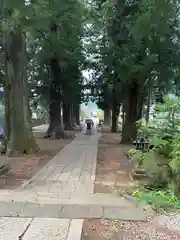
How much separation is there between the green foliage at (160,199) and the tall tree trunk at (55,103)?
624 inches

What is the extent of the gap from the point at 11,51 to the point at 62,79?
9.50 meters

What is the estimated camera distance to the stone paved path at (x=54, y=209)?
4.10 meters

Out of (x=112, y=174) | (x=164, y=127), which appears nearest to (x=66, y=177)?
(x=112, y=174)

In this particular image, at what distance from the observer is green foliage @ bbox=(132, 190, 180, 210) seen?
208 inches

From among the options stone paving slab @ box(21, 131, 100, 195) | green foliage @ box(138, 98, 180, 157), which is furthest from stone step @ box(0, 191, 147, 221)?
green foliage @ box(138, 98, 180, 157)

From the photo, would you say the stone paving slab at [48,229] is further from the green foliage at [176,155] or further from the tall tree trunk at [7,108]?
the tall tree trunk at [7,108]

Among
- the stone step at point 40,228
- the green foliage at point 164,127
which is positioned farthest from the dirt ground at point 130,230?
the green foliage at point 164,127

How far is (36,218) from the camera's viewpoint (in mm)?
4586

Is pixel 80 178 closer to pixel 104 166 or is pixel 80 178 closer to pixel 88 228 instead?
pixel 104 166

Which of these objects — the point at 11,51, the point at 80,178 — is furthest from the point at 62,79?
the point at 80,178

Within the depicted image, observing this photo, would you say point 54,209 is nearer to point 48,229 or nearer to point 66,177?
→ point 48,229

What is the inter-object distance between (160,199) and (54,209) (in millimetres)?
1660

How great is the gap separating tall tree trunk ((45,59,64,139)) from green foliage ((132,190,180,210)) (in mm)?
15858

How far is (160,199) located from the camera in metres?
5.50
